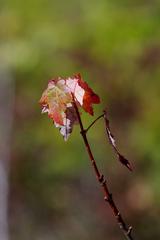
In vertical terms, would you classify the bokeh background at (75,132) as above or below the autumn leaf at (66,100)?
above

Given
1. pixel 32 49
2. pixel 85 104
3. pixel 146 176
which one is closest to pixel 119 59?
pixel 32 49

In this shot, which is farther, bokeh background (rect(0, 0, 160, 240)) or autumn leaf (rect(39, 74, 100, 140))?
bokeh background (rect(0, 0, 160, 240))

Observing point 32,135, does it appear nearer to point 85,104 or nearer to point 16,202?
point 16,202

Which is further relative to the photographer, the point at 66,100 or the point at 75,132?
the point at 75,132

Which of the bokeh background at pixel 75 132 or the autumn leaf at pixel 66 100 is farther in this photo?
the bokeh background at pixel 75 132

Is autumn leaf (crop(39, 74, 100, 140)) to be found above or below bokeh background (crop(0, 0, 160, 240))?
below

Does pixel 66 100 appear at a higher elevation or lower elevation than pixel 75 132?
lower
